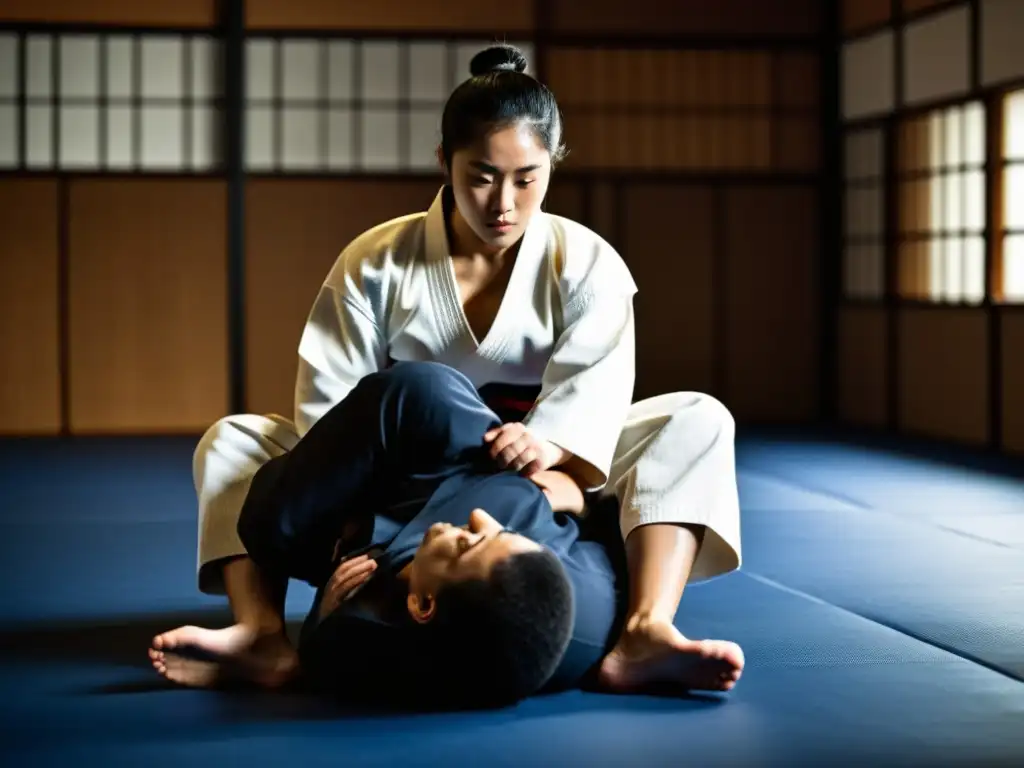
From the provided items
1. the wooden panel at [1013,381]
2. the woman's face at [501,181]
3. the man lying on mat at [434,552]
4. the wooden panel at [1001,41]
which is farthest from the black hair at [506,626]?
the wooden panel at [1001,41]

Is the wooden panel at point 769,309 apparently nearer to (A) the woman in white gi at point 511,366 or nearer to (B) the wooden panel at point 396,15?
(B) the wooden panel at point 396,15

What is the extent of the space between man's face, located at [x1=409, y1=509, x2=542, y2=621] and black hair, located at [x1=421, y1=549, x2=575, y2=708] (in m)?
0.01

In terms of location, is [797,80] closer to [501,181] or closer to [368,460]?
[501,181]

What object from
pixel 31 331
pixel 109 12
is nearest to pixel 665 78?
pixel 109 12

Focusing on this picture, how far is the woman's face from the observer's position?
272 cm

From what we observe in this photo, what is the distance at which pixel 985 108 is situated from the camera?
7.00 m

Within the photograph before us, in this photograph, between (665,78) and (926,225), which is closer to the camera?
(926,225)

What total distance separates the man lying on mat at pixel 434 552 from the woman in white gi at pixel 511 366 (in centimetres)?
4

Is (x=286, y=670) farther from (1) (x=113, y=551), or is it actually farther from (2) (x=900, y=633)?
(1) (x=113, y=551)

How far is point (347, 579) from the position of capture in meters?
2.50

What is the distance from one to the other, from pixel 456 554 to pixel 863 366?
6.46 meters

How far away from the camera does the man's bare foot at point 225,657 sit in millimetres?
2592

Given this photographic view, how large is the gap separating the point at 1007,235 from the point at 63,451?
4381mm

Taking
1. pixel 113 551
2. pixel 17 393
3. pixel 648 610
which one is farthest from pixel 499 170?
pixel 17 393
